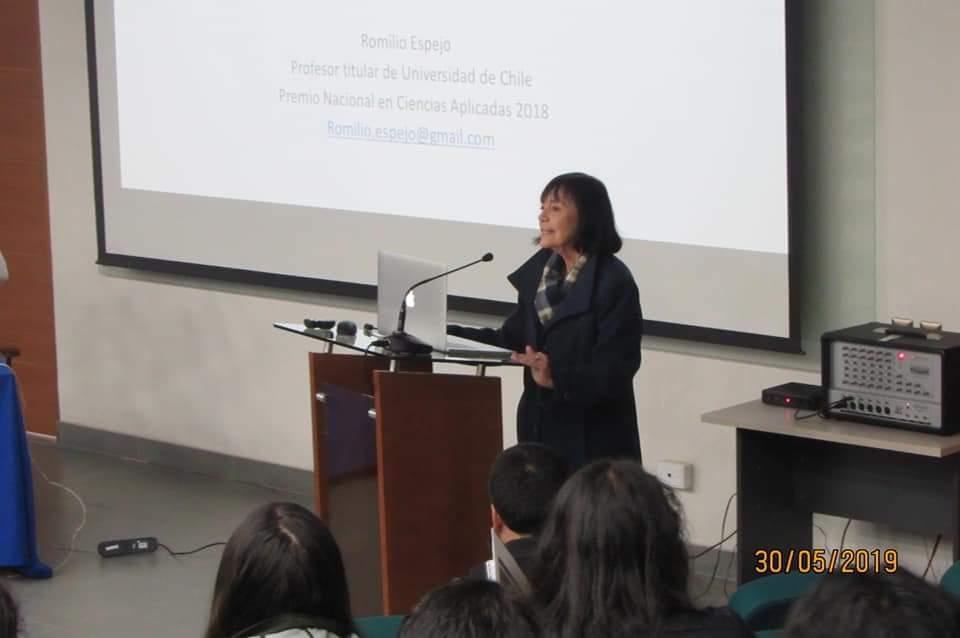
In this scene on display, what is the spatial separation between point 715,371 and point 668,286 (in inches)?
12.7

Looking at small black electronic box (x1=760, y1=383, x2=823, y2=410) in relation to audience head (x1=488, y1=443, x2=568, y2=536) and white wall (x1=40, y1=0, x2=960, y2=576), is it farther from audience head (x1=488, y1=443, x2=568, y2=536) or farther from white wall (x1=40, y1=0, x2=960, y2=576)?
audience head (x1=488, y1=443, x2=568, y2=536)

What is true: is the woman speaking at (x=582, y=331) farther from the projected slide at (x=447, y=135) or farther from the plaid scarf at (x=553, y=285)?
the projected slide at (x=447, y=135)

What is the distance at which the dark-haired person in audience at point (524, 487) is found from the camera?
311 centimetres

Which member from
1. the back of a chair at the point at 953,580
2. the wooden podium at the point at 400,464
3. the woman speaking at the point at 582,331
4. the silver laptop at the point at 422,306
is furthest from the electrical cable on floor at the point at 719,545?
the back of a chair at the point at 953,580

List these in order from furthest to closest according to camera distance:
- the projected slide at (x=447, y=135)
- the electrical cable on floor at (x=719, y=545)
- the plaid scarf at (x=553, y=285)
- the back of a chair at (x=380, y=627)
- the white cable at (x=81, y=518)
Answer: the white cable at (x=81, y=518) → the electrical cable on floor at (x=719, y=545) → the projected slide at (x=447, y=135) → the plaid scarf at (x=553, y=285) → the back of a chair at (x=380, y=627)

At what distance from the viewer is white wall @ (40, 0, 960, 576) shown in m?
4.31

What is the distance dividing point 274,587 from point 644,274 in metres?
2.86

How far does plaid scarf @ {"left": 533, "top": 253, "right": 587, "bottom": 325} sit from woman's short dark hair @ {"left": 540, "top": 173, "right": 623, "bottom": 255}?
5 centimetres

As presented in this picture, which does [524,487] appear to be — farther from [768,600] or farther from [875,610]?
[875,610]

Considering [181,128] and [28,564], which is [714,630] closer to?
[28,564]

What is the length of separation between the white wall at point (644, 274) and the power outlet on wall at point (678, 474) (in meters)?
0.04

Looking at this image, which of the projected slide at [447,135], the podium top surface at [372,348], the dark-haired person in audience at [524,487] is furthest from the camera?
the projected slide at [447,135]

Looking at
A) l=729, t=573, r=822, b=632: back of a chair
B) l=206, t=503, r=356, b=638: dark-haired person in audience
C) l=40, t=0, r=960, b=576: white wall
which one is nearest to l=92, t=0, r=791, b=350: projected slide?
l=40, t=0, r=960, b=576: white wall
